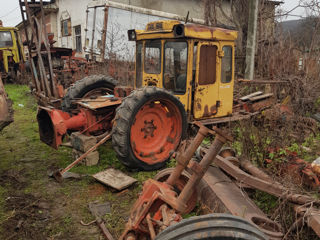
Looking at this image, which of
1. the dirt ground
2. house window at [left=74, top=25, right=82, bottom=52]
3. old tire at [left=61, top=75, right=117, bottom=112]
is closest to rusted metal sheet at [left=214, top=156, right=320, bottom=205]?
the dirt ground

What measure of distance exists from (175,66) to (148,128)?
1.27m

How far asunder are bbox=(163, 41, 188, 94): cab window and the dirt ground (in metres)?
1.70

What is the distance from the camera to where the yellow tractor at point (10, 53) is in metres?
15.4

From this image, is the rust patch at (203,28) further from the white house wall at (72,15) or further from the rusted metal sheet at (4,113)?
the white house wall at (72,15)

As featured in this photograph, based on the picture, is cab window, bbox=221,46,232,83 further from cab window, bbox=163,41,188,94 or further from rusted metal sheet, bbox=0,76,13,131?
rusted metal sheet, bbox=0,76,13,131

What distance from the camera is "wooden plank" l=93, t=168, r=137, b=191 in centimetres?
391

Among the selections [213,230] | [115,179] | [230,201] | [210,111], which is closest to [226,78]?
[210,111]

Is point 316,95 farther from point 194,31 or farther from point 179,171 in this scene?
point 179,171

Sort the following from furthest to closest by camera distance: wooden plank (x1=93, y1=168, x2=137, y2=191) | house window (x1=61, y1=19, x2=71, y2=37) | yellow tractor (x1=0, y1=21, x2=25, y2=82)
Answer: house window (x1=61, y1=19, x2=71, y2=37) → yellow tractor (x1=0, y1=21, x2=25, y2=82) → wooden plank (x1=93, y1=168, x2=137, y2=191)

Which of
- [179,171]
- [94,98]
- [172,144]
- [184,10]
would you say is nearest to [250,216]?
[179,171]

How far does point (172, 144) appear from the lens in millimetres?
4742

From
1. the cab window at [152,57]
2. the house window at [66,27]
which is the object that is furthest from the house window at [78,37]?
the cab window at [152,57]

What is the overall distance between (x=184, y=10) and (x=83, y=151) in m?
15.5

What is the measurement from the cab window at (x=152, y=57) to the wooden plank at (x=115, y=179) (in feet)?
6.69
